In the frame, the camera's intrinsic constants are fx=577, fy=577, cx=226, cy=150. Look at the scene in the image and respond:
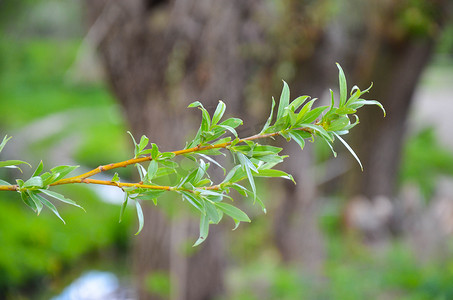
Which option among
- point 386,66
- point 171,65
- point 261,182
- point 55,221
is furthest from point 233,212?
point 55,221

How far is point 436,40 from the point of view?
468 cm

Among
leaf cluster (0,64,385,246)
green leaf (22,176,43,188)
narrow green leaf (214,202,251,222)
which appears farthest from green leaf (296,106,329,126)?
green leaf (22,176,43,188)

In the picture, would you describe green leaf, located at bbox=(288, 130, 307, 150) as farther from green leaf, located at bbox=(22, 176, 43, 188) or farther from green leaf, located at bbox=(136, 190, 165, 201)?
green leaf, located at bbox=(22, 176, 43, 188)

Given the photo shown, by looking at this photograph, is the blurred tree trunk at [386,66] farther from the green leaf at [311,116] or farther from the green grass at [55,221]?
the green leaf at [311,116]

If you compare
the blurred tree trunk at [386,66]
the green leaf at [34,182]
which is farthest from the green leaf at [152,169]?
the blurred tree trunk at [386,66]

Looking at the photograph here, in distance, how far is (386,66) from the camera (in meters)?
4.79

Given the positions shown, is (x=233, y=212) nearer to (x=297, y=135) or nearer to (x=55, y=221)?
(x=297, y=135)

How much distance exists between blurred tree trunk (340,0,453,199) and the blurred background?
1 centimetres

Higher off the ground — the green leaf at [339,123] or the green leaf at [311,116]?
the green leaf at [311,116]

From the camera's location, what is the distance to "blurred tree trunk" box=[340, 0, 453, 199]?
14.4 feet

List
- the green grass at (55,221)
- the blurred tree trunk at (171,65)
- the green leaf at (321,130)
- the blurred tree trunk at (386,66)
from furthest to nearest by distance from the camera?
the green grass at (55,221), the blurred tree trunk at (386,66), the blurred tree trunk at (171,65), the green leaf at (321,130)

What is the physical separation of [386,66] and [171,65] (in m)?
2.53

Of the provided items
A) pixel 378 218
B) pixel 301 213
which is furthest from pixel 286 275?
pixel 378 218

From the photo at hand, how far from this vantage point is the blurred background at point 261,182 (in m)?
2.85
